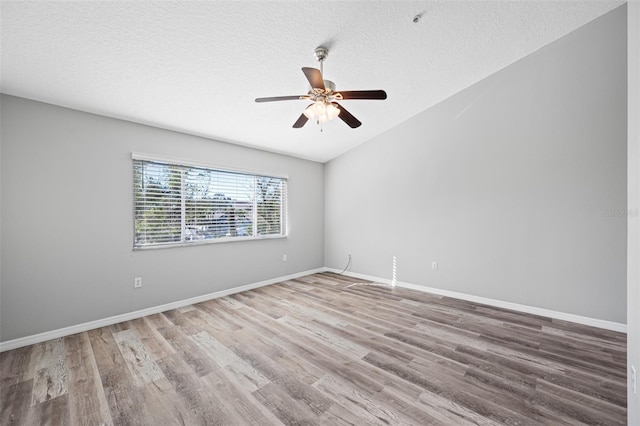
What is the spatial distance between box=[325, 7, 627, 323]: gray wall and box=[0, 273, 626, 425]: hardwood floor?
54 cm

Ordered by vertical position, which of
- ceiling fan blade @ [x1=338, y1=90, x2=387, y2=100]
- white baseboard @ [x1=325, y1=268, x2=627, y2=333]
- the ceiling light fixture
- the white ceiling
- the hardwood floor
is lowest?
the hardwood floor

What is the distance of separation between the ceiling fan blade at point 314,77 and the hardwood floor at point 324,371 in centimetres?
232

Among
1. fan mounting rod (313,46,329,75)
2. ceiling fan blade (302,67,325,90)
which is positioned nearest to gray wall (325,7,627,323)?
fan mounting rod (313,46,329,75)

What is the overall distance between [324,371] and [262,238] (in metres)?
2.78

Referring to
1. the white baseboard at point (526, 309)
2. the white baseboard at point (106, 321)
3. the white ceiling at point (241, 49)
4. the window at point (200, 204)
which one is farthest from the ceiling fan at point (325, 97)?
the white baseboard at point (526, 309)

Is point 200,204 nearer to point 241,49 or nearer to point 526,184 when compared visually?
point 241,49

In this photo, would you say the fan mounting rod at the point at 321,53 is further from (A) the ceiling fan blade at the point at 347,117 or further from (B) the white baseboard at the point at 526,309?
(B) the white baseboard at the point at 526,309

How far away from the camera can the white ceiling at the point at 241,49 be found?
1805 millimetres

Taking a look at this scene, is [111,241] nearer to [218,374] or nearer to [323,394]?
[218,374]

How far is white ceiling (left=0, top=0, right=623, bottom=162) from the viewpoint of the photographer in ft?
5.92

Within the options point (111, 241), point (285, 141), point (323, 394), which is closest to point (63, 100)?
point (111, 241)

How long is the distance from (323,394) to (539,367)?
177 cm

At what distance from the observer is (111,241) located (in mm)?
2885
